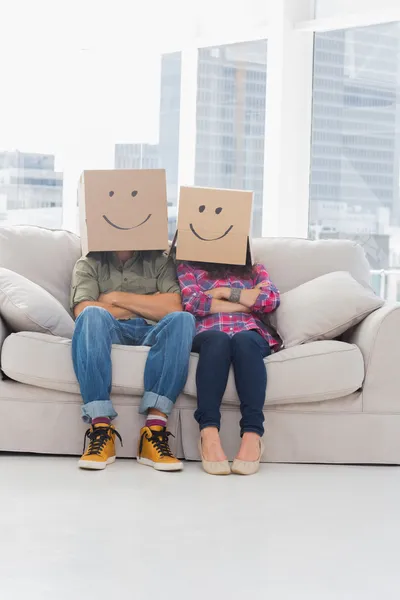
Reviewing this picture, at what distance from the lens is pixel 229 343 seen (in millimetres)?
2736

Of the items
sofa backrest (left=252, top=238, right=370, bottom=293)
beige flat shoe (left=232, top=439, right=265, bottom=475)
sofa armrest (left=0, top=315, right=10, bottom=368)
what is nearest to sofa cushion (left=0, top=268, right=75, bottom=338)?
sofa armrest (left=0, top=315, right=10, bottom=368)

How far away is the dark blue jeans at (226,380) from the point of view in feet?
8.64

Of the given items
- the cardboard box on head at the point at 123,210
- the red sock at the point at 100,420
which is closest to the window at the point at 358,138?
the cardboard box on head at the point at 123,210

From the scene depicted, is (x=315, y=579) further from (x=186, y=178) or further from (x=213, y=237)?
(x=186, y=178)

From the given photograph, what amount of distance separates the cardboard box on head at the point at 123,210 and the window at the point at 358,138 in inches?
74.4

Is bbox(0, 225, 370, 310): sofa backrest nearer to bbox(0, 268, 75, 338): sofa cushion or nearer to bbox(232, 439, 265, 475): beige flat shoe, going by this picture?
bbox(0, 268, 75, 338): sofa cushion

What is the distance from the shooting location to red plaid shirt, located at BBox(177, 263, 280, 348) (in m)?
2.92

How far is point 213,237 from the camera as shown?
301 cm

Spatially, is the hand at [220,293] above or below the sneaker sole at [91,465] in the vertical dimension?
above

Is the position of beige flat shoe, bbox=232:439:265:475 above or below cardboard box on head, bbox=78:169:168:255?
below

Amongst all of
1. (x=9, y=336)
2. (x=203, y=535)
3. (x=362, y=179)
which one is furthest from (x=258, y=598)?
(x=362, y=179)

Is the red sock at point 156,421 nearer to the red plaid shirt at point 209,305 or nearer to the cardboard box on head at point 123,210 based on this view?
the red plaid shirt at point 209,305

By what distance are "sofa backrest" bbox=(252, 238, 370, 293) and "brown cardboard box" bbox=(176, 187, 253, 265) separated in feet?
0.97

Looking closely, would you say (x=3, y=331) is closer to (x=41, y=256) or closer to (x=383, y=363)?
(x=41, y=256)
